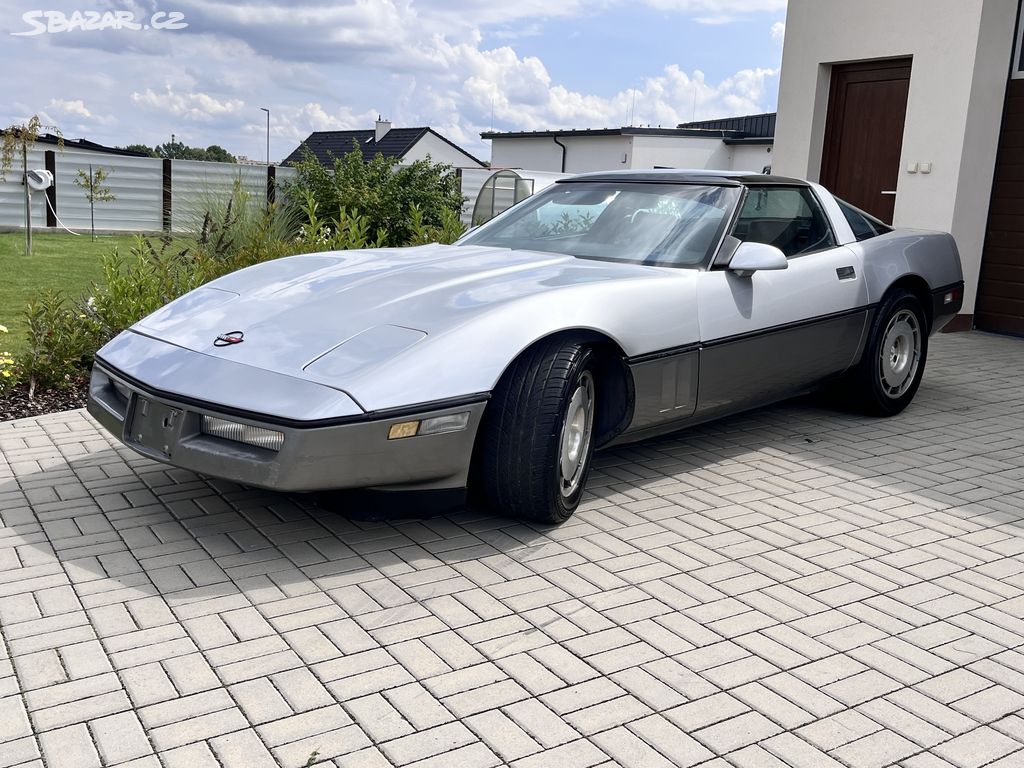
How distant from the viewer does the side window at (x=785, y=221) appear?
196 inches

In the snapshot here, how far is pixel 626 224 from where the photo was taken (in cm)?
487

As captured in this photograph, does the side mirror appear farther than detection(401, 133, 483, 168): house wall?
No

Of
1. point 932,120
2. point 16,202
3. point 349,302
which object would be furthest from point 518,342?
A: point 16,202

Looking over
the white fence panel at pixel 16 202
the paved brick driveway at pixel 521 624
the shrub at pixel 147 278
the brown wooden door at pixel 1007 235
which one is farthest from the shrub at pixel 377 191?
the white fence panel at pixel 16 202

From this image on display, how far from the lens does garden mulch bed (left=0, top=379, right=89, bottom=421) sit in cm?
566

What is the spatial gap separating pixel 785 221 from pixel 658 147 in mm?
29044

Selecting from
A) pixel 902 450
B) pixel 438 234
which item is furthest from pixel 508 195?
pixel 902 450

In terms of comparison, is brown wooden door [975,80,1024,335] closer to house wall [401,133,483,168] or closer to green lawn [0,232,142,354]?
green lawn [0,232,142,354]

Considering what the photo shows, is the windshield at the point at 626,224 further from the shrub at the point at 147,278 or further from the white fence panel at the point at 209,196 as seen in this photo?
the white fence panel at the point at 209,196

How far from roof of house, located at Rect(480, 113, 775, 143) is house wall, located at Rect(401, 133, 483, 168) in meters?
7.51

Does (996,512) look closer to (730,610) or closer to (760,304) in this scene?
(760,304)

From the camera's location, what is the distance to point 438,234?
28.1 feet

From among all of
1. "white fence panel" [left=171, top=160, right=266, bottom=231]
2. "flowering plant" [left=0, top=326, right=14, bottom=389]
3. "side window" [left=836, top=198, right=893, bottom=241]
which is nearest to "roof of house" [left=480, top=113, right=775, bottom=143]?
"white fence panel" [left=171, top=160, right=266, bottom=231]

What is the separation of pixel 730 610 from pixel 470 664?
0.97m
